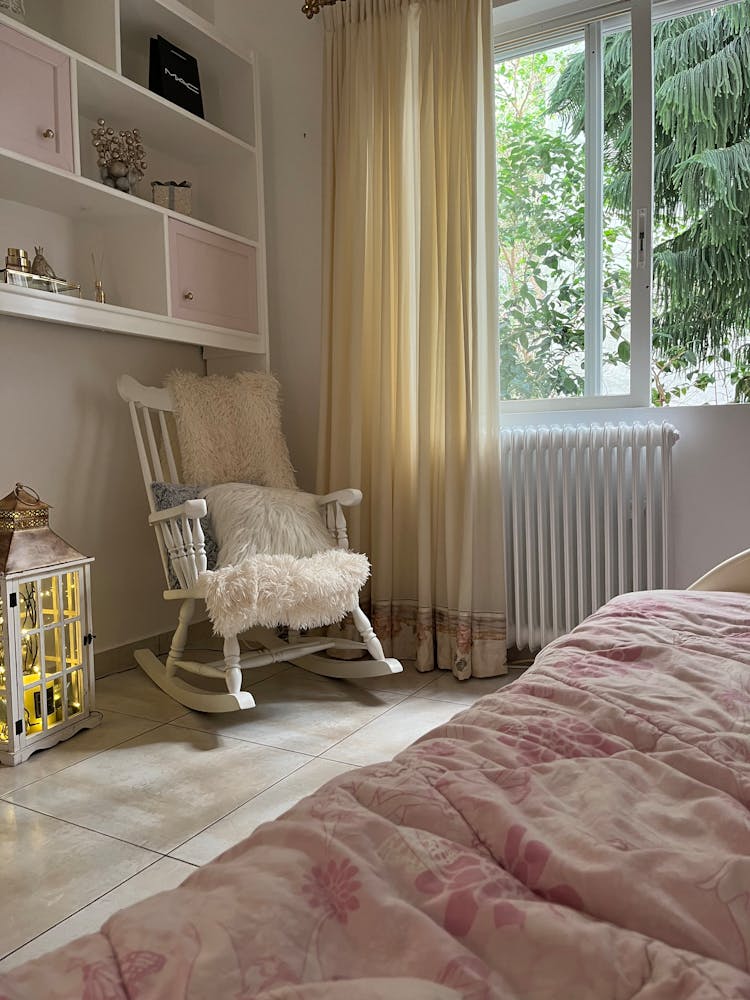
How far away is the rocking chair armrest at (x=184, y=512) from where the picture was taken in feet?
7.35

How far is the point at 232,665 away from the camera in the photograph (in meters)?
2.27

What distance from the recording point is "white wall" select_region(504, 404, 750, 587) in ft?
8.20

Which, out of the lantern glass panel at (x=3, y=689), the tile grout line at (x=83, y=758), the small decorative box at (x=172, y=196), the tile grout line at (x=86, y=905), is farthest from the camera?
the small decorative box at (x=172, y=196)

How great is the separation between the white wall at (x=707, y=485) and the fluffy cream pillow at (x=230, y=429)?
1.32 metres

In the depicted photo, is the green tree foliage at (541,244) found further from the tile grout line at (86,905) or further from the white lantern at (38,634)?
the tile grout line at (86,905)

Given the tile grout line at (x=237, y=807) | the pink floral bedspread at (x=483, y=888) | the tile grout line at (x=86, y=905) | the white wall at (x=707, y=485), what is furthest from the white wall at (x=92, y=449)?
the pink floral bedspread at (x=483, y=888)

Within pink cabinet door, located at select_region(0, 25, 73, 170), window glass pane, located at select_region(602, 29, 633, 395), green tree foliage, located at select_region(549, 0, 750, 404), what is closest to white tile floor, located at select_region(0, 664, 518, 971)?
window glass pane, located at select_region(602, 29, 633, 395)

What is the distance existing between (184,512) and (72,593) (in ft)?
1.29

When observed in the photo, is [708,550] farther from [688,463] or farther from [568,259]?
[568,259]

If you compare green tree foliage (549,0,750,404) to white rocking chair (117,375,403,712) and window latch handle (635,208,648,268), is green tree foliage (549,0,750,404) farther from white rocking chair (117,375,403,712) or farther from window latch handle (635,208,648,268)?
white rocking chair (117,375,403,712)

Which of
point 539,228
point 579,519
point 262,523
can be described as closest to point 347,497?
point 262,523

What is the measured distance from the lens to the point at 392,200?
→ 2.81 meters

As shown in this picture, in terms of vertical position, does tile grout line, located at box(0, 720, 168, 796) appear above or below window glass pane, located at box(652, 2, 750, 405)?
below

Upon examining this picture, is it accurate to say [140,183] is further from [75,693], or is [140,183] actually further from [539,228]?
[75,693]
